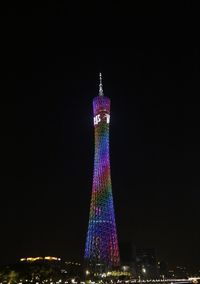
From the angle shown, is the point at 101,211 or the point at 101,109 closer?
the point at 101,211

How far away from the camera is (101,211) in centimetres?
5203

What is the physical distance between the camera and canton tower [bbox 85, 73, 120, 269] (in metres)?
51.9

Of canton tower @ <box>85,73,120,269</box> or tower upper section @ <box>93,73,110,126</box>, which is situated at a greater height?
tower upper section @ <box>93,73,110,126</box>

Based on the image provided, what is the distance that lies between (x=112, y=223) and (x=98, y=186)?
4978mm

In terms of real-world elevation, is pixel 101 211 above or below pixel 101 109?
below

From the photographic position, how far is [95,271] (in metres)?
59.6

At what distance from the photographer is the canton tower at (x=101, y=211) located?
5188 cm

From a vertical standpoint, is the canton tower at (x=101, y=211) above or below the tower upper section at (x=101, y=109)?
below

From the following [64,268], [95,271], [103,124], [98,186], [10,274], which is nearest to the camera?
[98,186]

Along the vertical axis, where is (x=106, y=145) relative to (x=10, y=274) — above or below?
above

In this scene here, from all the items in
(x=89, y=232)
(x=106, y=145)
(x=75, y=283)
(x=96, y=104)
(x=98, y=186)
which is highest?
(x=96, y=104)

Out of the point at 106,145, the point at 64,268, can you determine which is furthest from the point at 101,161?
the point at 64,268

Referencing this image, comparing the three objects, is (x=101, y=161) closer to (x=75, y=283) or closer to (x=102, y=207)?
(x=102, y=207)

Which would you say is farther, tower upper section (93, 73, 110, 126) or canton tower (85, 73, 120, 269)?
tower upper section (93, 73, 110, 126)
